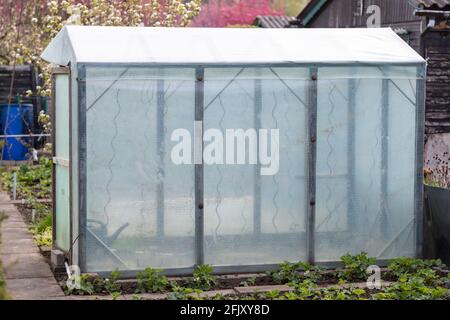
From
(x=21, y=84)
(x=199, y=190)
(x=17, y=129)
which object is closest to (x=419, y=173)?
(x=199, y=190)

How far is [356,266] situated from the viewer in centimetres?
859

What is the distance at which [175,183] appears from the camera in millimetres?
8617

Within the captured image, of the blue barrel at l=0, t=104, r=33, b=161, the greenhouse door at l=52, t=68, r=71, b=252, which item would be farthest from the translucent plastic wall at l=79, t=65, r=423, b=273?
the blue barrel at l=0, t=104, r=33, b=161

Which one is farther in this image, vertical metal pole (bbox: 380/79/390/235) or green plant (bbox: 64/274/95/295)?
vertical metal pole (bbox: 380/79/390/235)

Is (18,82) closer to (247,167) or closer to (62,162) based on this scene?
(62,162)

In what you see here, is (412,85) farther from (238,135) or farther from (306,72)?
(238,135)

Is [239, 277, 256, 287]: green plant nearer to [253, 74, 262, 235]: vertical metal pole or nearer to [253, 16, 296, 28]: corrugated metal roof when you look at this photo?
[253, 74, 262, 235]: vertical metal pole

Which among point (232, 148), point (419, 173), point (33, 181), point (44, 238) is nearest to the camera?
point (232, 148)

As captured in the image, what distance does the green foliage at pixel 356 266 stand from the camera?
8586 mm

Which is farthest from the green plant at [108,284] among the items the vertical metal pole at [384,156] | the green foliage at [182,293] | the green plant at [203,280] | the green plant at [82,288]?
the vertical metal pole at [384,156]

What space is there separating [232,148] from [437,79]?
307 inches

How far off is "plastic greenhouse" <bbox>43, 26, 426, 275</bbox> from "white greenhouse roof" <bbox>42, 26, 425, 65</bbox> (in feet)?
0.07

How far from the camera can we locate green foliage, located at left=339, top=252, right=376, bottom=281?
859 cm
